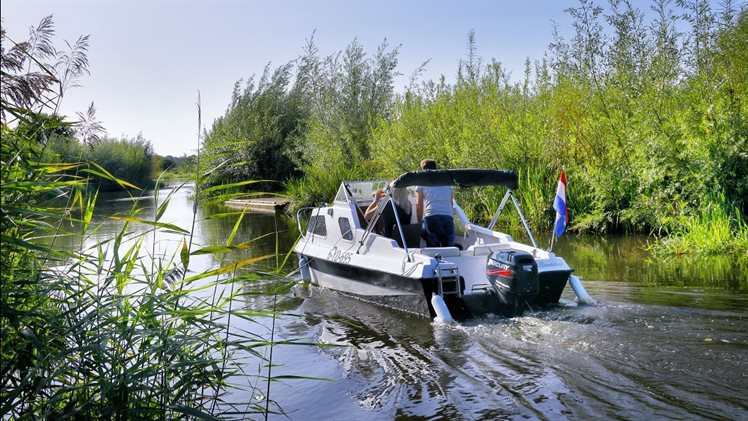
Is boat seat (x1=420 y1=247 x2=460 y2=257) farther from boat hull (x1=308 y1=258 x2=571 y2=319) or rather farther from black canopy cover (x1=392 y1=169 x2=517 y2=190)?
black canopy cover (x1=392 y1=169 x2=517 y2=190)

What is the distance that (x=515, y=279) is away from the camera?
7473 millimetres

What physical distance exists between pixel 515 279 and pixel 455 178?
61.8 inches

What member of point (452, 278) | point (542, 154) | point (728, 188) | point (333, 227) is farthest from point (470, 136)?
point (452, 278)

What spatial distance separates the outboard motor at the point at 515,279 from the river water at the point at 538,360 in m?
0.26

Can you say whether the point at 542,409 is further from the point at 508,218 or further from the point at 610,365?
the point at 508,218

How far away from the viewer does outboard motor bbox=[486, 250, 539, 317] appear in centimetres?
747

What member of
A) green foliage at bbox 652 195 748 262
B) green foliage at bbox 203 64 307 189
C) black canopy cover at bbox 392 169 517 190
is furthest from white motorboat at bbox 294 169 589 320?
green foliage at bbox 203 64 307 189

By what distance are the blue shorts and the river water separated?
1225mm

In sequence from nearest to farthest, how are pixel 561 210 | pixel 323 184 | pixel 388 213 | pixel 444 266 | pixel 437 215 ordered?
pixel 444 266
pixel 561 210
pixel 437 215
pixel 388 213
pixel 323 184

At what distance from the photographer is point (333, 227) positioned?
1054cm

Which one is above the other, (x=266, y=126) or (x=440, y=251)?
(x=266, y=126)

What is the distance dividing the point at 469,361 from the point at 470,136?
11.7 metres

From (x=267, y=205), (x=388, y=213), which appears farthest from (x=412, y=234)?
(x=267, y=205)

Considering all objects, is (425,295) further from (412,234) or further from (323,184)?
(323,184)
